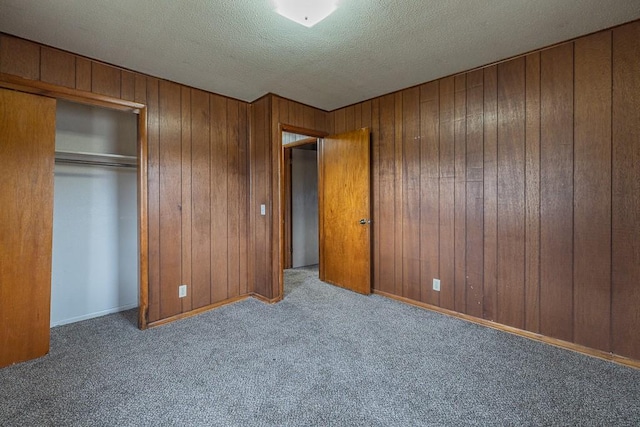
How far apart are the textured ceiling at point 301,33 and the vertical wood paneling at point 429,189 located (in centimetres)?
29

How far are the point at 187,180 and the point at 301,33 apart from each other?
70.2 inches

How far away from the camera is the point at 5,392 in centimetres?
179

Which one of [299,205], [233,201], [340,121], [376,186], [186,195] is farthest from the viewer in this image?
[299,205]

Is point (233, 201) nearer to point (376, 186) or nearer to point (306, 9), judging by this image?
point (376, 186)

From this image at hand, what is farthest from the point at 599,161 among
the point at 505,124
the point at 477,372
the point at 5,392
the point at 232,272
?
the point at 5,392

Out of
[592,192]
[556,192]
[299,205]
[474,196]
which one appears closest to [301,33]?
[474,196]

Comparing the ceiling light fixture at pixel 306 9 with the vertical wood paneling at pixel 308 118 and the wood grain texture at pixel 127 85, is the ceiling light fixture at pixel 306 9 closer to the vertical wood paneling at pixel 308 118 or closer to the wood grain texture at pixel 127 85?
the wood grain texture at pixel 127 85

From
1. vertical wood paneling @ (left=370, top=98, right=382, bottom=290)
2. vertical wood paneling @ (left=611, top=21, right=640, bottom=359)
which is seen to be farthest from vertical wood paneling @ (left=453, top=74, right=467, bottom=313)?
vertical wood paneling @ (left=611, top=21, right=640, bottom=359)

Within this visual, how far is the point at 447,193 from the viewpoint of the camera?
2.94m

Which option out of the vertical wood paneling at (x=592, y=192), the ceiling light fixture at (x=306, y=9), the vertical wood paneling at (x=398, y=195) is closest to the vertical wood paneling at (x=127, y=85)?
the ceiling light fixture at (x=306, y=9)

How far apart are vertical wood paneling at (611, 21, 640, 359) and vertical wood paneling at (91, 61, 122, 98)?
3816 mm

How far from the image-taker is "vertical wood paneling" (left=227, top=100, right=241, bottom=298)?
11.1ft

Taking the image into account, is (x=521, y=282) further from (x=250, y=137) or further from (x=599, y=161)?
(x=250, y=137)

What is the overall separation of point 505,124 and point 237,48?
2.29 metres
